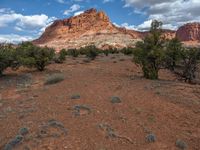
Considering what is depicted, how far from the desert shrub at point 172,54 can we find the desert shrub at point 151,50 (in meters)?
1.66

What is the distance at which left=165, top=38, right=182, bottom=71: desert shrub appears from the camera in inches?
808

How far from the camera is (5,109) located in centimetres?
1204

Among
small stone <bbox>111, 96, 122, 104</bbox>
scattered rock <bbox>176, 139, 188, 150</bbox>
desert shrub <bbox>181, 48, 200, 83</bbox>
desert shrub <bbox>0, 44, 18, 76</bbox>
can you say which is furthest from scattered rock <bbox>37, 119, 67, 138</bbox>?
desert shrub <bbox>0, 44, 18, 76</bbox>

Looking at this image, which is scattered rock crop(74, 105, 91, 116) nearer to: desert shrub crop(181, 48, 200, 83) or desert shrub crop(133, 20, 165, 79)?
desert shrub crop(133, 20, 165, 79)

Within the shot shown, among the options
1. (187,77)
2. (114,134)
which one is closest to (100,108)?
(114,134)

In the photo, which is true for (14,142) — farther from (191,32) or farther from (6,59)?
(191,32)

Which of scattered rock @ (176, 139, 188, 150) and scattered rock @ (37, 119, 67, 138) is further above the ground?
scattered rock @ (37, 119, 67, 138)

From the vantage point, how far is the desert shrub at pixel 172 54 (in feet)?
67.4

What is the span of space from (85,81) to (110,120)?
270 inches

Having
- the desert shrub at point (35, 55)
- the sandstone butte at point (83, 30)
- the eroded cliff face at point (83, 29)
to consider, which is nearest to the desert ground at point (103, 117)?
the desert shrub at point (35, 55)

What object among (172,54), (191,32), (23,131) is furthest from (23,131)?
(191,32)

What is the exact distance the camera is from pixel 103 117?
10.1 metres

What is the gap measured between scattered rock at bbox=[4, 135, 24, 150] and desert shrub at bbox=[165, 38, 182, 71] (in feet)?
45.0

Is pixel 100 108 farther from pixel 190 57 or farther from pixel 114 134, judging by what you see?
pixel 190 57
